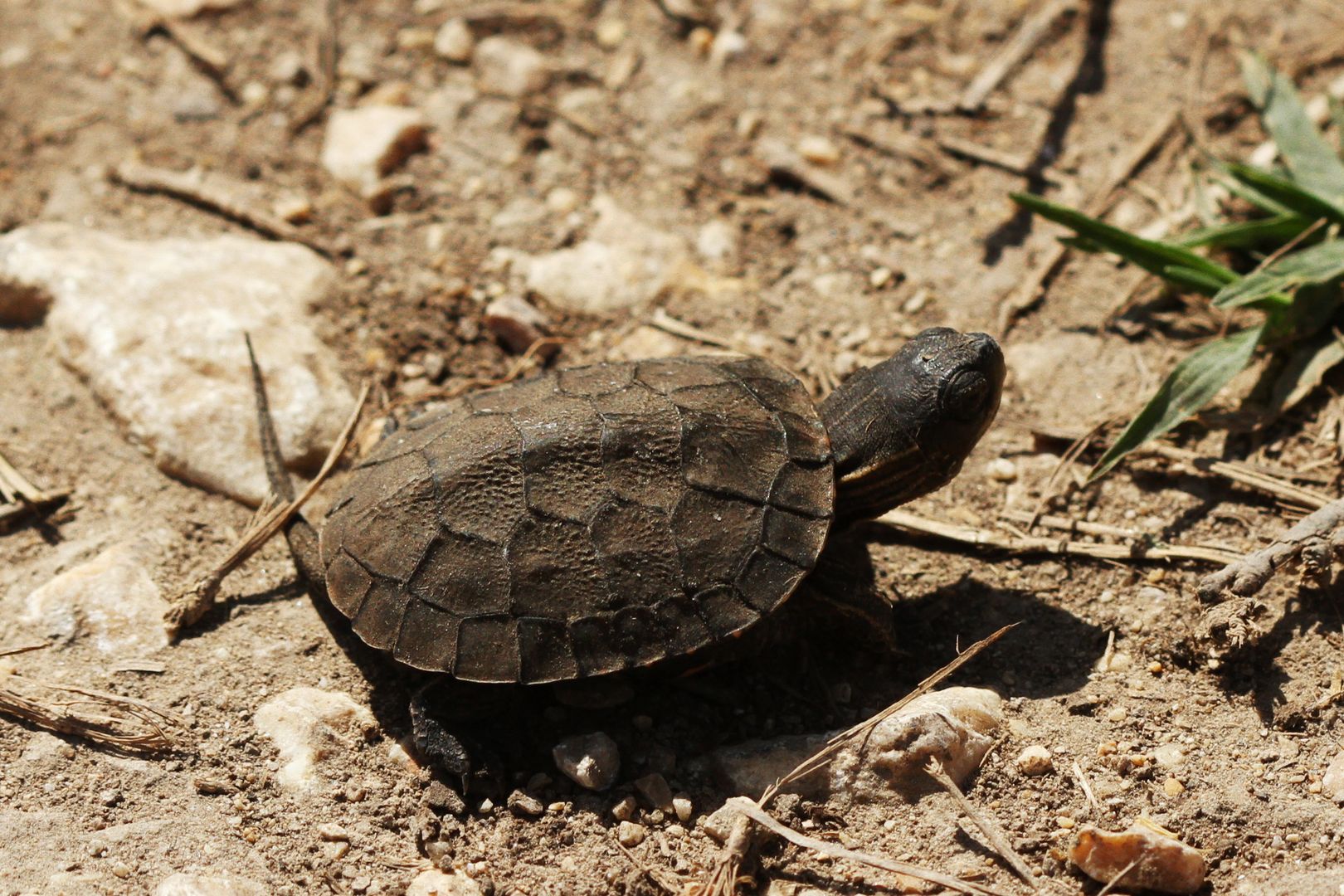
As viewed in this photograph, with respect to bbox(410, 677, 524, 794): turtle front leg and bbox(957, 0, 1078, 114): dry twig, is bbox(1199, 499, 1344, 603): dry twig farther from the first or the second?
bbox(957, 0, 1078, 114): dry twig

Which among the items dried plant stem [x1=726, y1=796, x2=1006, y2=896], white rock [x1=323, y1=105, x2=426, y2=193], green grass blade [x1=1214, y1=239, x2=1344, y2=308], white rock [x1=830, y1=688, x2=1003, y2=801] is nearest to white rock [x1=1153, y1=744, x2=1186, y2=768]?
white rock [x1=830, y1=688, x2=1003, y2=801]

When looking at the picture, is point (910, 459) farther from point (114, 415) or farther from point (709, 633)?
point (114, 415)

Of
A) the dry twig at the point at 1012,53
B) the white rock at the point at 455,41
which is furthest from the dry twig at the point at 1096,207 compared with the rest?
the white rock at the point at 455,41

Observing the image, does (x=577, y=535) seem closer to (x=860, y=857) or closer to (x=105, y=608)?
(x=860, y=857)

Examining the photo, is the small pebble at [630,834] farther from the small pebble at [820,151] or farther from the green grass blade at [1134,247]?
the small pebble at [820,151]

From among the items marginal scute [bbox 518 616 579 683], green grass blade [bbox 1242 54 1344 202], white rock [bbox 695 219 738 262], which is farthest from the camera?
white rock [bbox 695 219 738 262]

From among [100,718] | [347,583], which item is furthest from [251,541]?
[100,718]
